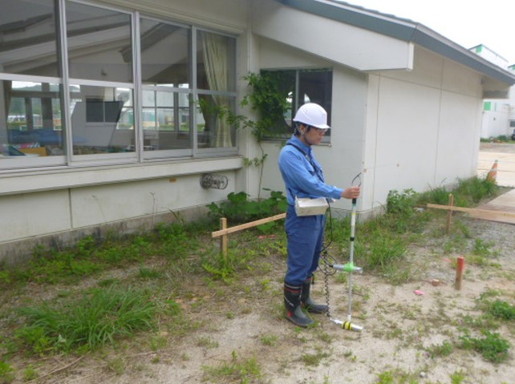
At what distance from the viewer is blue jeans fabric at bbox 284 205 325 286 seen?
3957 mm

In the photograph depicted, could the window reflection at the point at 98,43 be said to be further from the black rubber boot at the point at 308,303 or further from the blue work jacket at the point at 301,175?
the black rubber boot at the point at 308,303

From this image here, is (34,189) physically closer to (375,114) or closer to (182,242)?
(182,242)

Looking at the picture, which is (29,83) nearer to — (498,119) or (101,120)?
(101,120)

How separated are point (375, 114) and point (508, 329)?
426 centimetres

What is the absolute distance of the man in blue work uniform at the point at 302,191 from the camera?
12.6ft

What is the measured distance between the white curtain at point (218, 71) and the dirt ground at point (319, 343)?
3445 mm

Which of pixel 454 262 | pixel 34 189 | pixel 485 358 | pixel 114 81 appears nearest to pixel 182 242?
pixel 34 189

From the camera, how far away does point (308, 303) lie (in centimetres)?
446

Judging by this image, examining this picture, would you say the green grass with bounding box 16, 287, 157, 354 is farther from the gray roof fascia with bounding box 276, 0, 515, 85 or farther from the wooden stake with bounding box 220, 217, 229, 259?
→ the gray roof fascia with bounding box 276, 0, 515, 85

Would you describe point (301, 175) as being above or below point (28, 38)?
below

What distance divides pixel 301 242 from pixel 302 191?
17.5 inches

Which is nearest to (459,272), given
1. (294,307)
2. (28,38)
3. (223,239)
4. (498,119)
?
(294,307)

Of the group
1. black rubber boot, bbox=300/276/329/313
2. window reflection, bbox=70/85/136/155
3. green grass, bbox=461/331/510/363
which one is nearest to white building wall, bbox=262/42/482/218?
window reflection, bbox=70/85/136/155

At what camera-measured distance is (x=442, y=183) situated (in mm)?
10781
